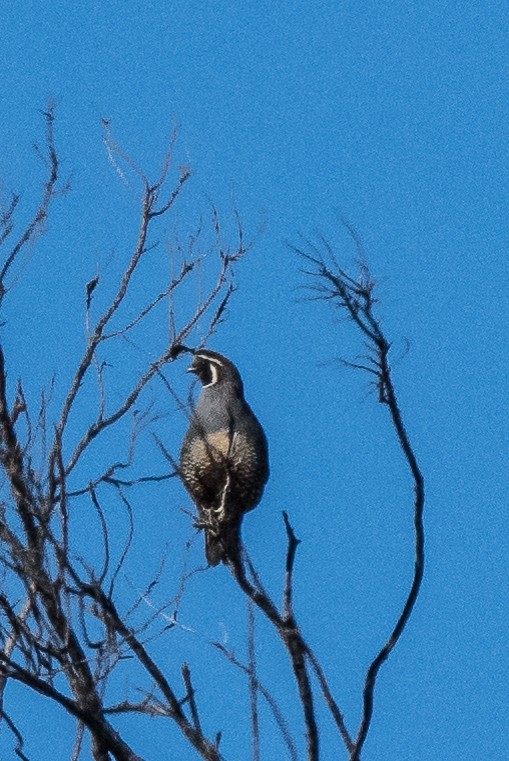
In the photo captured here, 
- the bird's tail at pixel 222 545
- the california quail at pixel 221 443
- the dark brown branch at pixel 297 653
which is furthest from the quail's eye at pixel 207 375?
the dark brown branch at pixel 297 653

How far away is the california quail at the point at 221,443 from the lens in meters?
7.89

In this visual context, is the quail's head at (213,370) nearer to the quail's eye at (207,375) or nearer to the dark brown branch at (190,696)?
the quail's eye at (207,375)

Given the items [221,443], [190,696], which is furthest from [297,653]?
[221,443]

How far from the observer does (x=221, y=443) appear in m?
8.16

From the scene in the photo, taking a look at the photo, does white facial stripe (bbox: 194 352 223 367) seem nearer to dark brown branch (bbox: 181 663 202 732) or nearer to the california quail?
the california quail

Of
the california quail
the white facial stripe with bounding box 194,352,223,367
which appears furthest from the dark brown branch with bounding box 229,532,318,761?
the white facial stripe with bounding box 194,352,223,367

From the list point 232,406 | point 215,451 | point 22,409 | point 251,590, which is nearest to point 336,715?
point 251,590

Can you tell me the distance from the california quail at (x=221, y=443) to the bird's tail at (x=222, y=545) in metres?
0.24

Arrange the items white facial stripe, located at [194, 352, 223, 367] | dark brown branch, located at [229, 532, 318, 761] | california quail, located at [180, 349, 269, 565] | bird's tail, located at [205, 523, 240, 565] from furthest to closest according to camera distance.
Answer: white facial stripe, located at [194, 352, 223, 367] → california quail, located at [180, 349, 269, 565] → bird's tail, located at [205, 523, 240, 565] → dark brown branch, located at [229, 532, 318, 761]

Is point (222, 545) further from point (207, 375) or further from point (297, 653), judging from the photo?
point (207, 375)

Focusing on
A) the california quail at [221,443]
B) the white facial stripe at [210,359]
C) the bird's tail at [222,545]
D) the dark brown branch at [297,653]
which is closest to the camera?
the dark brown branch at [297,653]

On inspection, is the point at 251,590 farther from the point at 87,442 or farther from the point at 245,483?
the point at 245,483

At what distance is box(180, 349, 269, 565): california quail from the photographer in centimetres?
789

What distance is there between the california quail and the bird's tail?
238 millimetres
